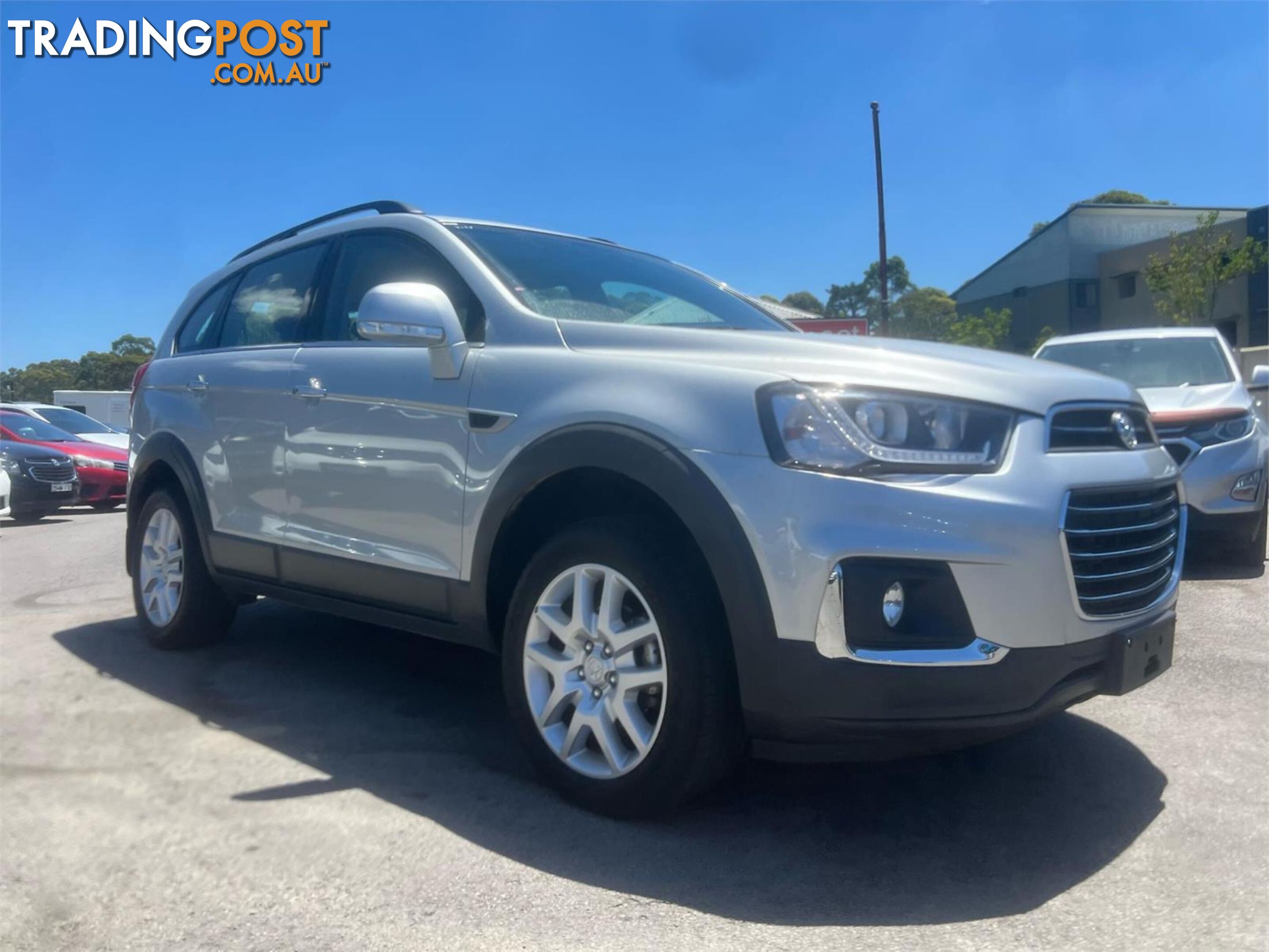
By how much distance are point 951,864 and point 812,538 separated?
94 cm

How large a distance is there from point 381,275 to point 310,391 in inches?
20.6

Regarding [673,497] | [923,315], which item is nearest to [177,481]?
[673,497]

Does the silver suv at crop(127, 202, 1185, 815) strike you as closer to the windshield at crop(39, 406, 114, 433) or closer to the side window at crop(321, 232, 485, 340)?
the side window at crop(321, 232, 485, 340)

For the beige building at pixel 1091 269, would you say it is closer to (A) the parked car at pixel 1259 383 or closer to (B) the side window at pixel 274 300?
(A) the parked car at pixel 1259 383

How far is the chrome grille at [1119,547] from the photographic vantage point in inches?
110

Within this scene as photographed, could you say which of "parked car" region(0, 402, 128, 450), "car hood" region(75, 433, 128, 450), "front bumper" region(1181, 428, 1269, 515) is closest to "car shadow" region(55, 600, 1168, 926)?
"front bumper" region(1181, 428, 1269, 515)

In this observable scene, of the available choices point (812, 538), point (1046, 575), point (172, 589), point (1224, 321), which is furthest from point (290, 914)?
point (1224, 321)

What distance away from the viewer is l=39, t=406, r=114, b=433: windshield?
1694cm

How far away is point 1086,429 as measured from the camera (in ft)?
9.86

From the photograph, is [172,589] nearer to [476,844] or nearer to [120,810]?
[120,810]

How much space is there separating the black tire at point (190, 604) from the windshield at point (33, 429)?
1121 cm

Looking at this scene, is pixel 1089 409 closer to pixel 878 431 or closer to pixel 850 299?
pixel 878 431

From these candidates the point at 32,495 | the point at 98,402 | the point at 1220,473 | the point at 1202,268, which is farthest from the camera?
the point at 98,402

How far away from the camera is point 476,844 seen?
3016 mm
